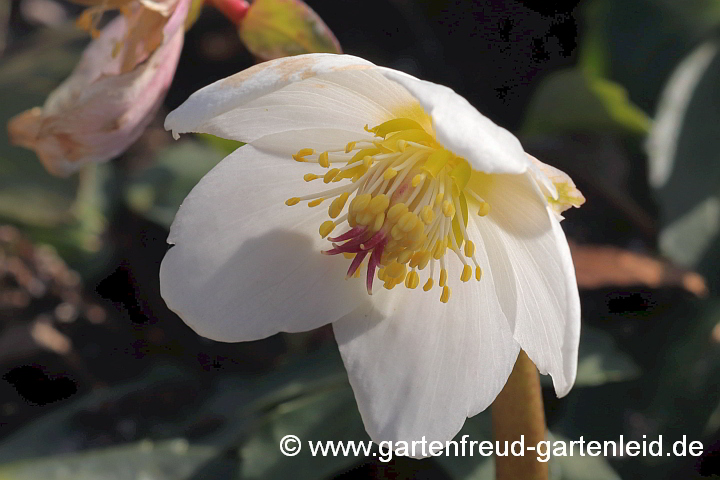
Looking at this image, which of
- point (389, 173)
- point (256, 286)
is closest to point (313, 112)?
point (389, 173)

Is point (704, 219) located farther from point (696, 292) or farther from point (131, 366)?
point (131, 366)

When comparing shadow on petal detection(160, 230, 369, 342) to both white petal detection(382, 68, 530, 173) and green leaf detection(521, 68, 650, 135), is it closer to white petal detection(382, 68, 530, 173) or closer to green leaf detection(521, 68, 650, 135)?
white petal detection(382, 68, 530, 173)

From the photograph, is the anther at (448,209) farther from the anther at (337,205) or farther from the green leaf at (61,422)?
the green leaf at (61,422)

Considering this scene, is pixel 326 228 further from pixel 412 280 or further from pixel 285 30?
pixel 285 30

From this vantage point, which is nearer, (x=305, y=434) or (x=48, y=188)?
(x=305, y=434)

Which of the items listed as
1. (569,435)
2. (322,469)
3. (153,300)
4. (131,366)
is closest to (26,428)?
(131,366)

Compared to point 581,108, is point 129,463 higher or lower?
lower
